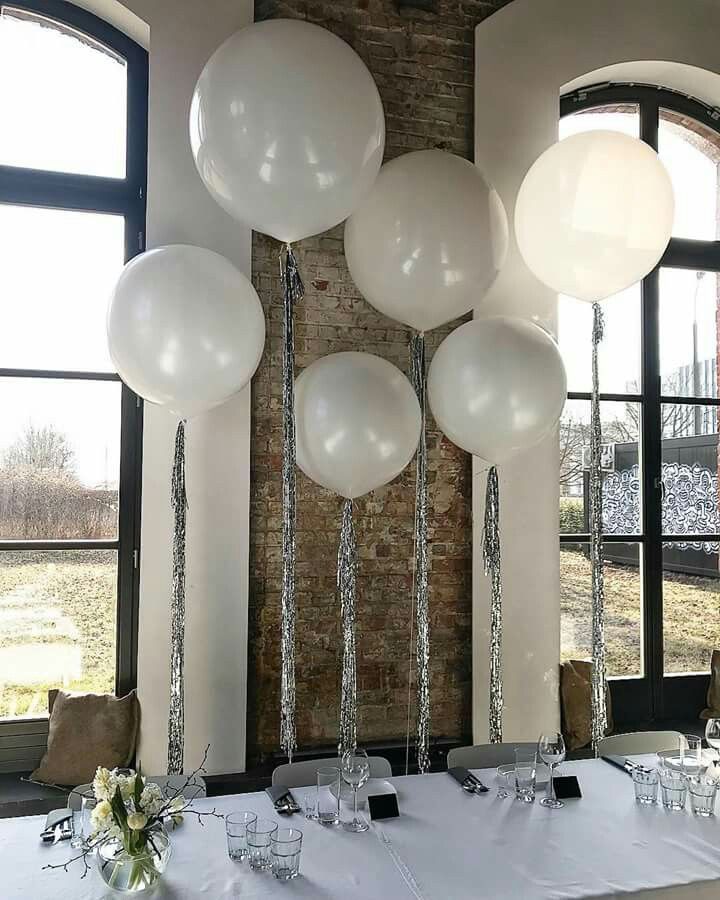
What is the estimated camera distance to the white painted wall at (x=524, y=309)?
3.59m

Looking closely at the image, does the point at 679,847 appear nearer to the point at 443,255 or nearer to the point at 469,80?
the point at 443,255

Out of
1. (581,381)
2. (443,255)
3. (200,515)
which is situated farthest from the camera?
(581,381)

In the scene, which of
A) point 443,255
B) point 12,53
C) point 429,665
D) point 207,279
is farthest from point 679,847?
point 12,53

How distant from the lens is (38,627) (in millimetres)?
3342

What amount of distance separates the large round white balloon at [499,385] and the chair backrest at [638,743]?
3.58ft

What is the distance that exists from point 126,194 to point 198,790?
2388mm

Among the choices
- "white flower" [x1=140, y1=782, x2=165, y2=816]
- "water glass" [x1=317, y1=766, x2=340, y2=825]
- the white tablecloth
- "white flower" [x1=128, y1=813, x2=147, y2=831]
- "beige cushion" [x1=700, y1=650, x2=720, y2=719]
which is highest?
"white flower" [x1=140, y1=782, x2=165, y2=816]

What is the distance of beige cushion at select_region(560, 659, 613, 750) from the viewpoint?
12.2ft

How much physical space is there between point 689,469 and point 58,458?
3.11 meters

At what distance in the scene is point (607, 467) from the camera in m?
4.14

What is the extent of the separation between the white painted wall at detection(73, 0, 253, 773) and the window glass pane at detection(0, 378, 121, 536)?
28 centimetres

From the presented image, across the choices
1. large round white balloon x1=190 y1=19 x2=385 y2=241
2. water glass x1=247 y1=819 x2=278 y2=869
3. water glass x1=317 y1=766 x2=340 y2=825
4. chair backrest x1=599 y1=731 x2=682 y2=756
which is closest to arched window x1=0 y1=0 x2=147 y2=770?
large round white balloon x1=190 y1=19 x2=385 y2=241

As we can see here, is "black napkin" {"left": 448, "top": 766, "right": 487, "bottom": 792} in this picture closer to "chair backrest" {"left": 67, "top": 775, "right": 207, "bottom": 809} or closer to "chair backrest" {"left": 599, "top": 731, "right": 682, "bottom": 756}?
"chair backrest" {"left": 599, "top": 731, "right": 682, "bottom": 756}

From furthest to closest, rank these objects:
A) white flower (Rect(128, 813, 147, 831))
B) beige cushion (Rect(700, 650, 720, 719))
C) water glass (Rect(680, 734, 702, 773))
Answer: beige cushion (Rect(700, 650, 720, 719)) → water glass (Rect(680, 734, 702, 773)) → white flower (Rect(128, 813, 147, 831))
